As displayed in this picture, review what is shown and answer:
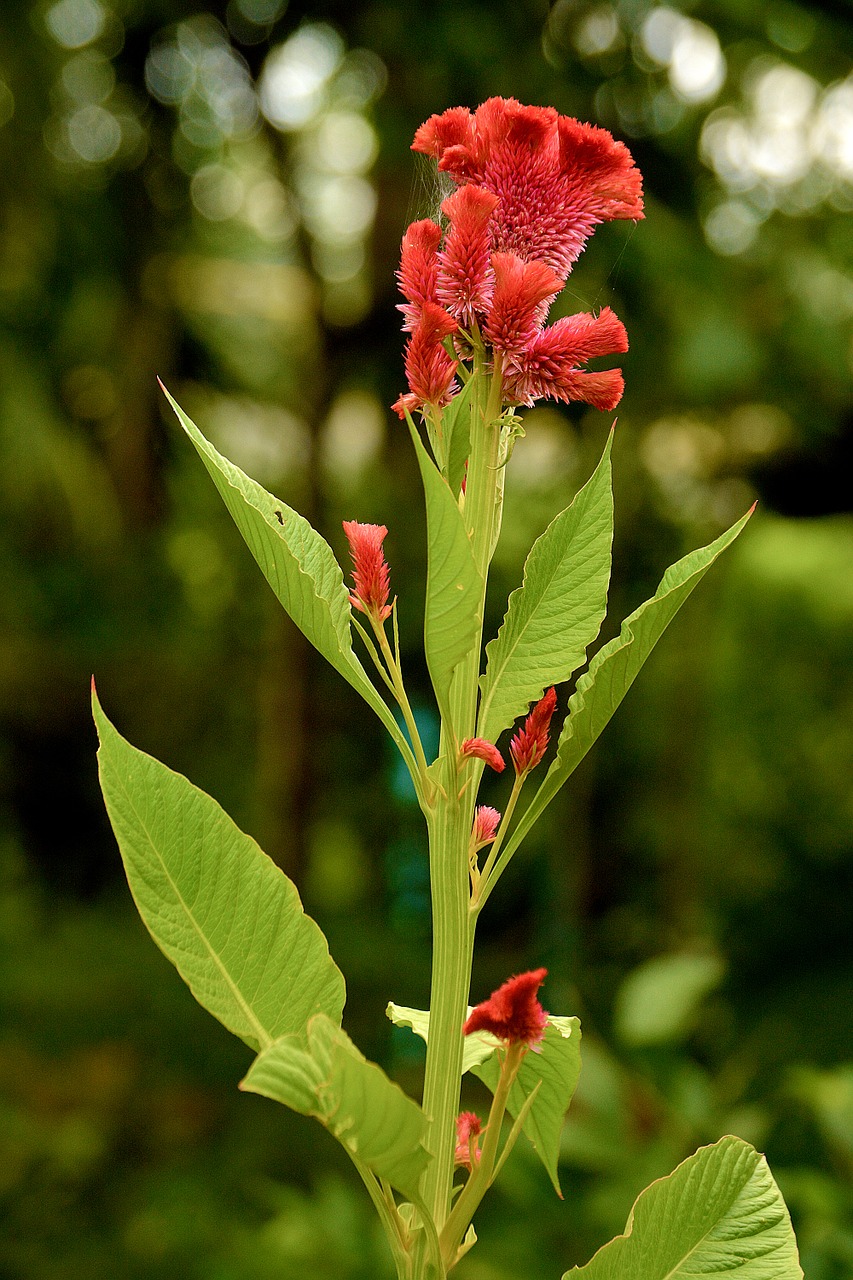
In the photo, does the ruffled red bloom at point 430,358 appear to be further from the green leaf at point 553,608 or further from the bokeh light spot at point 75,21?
the bokeh light spot at point 75,21

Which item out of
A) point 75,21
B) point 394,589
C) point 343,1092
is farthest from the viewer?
point 394,589

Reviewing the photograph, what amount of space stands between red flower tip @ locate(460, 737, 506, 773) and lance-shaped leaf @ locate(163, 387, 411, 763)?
0.06 feet

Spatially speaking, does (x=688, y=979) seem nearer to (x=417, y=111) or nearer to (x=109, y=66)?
(x=417, y=111)

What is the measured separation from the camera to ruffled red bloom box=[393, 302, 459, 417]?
0.74 ft

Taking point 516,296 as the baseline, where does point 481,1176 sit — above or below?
below

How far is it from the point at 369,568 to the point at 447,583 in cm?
4

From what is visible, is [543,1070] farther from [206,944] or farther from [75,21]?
[75,21]

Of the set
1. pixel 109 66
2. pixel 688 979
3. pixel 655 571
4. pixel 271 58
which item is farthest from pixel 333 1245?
pixel 109 66

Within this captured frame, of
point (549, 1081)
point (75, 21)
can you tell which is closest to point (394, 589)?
point (75, 21)

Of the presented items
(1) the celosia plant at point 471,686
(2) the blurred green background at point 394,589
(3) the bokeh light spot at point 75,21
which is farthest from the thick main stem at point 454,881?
(3) the bokeh light spot at point 75,21

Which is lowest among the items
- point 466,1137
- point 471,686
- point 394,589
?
point 394,589

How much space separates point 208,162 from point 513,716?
6.15ft

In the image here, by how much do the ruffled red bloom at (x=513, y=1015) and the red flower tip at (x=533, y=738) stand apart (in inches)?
2.0

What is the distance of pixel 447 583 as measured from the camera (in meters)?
0.21
